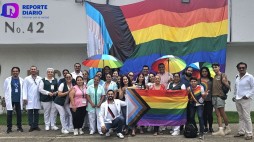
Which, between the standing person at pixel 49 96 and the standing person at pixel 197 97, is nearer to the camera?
the standing person at pixel 197 97

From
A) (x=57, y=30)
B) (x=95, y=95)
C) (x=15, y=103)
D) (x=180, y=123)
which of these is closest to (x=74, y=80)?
(x=95, y=95)

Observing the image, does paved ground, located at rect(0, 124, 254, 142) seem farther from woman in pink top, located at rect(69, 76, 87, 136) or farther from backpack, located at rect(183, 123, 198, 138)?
woman in pink top, located at rect(69, 76, 87, 136)

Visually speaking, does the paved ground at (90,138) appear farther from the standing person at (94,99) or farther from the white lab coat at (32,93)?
the white lab coat at (32,93)

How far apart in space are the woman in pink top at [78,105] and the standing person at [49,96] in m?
0.85

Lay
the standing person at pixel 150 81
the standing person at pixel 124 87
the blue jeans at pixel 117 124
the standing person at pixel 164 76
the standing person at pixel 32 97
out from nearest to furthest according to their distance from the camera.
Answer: the blue jeans at pixel 117 124, the standing person at pixel 124 87, the standing person at pixel 150 81, the standing person at pixel 164 76, the standing person at pixel 32 97

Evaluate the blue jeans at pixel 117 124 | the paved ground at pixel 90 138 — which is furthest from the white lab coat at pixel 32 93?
the blue jeans at pixel 117 124

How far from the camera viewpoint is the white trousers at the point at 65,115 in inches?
398

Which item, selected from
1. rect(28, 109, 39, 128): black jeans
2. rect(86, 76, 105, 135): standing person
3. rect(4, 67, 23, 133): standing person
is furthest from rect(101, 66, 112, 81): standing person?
rect(4, 67, 23, 133): standing person

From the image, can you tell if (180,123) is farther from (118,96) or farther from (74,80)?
(74,80)

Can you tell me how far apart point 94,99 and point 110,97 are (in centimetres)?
60

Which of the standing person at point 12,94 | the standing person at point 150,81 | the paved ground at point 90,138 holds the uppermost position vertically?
the standing person at point 150,81

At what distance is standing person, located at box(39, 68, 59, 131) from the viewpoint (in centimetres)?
1044

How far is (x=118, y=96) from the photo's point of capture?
9789 mm

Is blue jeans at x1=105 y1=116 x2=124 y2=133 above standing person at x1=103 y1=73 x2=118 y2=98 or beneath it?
beneath
